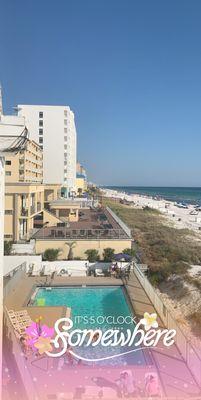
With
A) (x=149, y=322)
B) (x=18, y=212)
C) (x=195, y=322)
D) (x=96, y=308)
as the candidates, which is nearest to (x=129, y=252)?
(x=96, y=308)

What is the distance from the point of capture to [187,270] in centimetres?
1741

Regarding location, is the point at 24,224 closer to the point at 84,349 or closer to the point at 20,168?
the point at 20,168

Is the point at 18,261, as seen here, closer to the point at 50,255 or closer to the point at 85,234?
the point at 50,255

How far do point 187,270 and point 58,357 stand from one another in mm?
10410

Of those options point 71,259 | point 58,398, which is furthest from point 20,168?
point 58,398

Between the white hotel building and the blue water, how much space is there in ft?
100

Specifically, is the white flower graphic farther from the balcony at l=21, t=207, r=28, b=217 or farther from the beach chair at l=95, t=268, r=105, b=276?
the balcony at l=21, t=207, r=28, b=217

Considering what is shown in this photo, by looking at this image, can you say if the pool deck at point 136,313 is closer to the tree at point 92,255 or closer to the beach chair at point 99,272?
the beach chair at point 99,272

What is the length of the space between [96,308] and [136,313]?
71.2 inches

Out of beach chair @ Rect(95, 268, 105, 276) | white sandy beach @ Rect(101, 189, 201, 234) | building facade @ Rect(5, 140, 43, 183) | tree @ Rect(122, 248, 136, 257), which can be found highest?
building facade @ Rect(5, 140, 43, 183)

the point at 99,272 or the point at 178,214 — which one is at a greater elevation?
the point at 99,272

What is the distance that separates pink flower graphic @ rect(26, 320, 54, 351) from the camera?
8903 mm

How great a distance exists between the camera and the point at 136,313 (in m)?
11.6

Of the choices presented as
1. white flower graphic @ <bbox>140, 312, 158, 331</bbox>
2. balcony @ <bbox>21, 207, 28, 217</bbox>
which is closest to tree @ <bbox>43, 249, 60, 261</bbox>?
balcony @ <bbox>21, 207, 28, 217</bbox>
